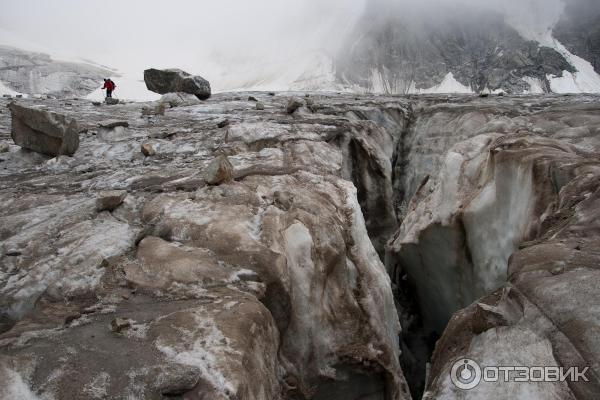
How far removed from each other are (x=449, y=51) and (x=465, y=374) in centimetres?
7173

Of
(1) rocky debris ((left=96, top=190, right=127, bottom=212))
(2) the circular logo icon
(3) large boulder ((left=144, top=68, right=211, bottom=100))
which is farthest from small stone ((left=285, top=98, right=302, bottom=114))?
(2) the circular logo icon

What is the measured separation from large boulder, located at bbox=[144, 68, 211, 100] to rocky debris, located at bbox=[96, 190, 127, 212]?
1195cm

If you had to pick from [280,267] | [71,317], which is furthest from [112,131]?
[71,317]

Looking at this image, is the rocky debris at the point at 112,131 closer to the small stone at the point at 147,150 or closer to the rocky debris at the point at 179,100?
A: the small stone at the point at 147,150

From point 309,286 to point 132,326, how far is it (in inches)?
71.6

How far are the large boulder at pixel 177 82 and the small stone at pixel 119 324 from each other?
14.2 meters

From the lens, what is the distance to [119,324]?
285 centimetres

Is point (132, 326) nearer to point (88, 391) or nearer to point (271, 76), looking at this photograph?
Result: point (88, 391)

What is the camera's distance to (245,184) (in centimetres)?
518

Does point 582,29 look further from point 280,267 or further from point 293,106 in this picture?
point 280,267

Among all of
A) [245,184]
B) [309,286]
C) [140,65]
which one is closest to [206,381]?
[309,286]

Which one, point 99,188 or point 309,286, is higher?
point 99,188

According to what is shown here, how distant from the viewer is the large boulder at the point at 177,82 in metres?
16.2

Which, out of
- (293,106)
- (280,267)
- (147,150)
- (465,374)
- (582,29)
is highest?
(582,29)
